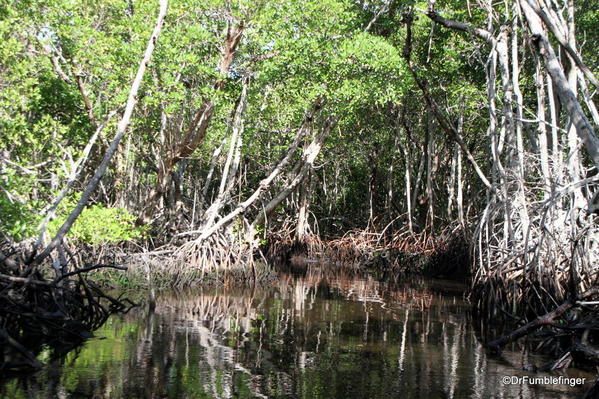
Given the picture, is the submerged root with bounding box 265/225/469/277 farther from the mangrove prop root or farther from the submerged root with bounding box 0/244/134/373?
the submerged root with bounding box 0/244/134/373

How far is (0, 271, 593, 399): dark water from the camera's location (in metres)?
5.06

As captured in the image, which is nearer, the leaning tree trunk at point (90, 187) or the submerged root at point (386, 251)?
the leaning tree trunk at point (90, 187)

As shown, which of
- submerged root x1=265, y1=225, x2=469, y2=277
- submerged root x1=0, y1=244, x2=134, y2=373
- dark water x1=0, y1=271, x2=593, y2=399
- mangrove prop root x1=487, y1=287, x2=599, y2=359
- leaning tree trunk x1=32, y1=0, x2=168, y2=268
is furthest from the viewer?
submerged root x1=265, y1=225, x2=469, y2=277

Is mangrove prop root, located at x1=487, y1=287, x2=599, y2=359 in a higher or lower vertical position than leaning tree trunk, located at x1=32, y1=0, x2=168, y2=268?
lower

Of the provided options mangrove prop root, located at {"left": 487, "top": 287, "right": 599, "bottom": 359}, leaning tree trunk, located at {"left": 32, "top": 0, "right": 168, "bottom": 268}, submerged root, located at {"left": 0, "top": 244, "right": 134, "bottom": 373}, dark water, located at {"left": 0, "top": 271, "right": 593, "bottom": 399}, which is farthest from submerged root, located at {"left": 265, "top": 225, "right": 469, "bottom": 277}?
submerged root, located at {"left": 0, "top": 244, "right": 134, "bottom": 373}

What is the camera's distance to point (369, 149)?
18797 millimetres

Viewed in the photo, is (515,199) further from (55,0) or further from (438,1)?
(55,0)

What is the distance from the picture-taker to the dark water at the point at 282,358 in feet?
16.6

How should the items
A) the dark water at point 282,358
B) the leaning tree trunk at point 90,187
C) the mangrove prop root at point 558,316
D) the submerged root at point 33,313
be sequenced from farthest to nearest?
the leaning tree trunk at point 90,187 → the mangrove prop root at point 558,316 → the submerged root at point 33,313 → the dark water at point 282,358

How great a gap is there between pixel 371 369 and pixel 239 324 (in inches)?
99.7

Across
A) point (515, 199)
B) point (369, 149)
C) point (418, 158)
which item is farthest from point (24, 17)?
point (418, 158)

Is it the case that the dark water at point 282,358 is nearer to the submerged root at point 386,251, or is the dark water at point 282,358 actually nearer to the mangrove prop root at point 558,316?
the mangrove prop root at point 558,316

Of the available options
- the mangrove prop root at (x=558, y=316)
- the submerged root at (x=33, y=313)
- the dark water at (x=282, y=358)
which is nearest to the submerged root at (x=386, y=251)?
the dark water at (x=282, y=358)

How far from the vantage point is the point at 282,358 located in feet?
20.5
